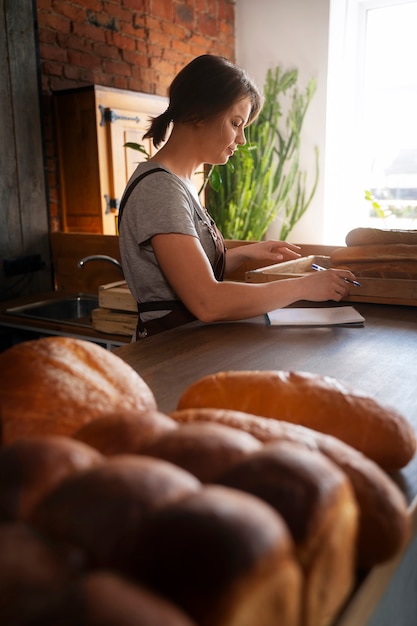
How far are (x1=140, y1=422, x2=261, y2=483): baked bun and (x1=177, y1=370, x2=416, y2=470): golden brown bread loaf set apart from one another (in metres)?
0.20

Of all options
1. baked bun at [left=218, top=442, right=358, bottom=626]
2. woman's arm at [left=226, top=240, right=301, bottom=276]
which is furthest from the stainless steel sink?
baked bun at [left=218, top=442, right=358, bottom=626]

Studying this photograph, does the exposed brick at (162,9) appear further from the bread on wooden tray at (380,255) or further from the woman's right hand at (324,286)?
the woman's right hand at (324,286)

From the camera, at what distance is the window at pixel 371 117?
4793mm

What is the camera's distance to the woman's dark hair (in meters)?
1.67

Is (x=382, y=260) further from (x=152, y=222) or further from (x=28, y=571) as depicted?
(x=28, y=571)

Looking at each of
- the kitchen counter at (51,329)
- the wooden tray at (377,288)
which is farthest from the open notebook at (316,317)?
the kitchen counter at (51,329)

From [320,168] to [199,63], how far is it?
348 centimetres

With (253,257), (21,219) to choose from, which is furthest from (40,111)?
(253,257)

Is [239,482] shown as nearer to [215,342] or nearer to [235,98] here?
[215,342]

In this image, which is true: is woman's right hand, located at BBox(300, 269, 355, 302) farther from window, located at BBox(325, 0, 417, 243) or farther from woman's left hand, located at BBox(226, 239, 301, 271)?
window, located at BBox(325, 0, 417, 243)

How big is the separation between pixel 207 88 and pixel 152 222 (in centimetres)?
49

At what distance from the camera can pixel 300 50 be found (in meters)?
4.84

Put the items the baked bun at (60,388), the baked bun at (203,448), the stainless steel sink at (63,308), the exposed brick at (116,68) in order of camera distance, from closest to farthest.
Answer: the baked bun at (203,448) < the baked bun at (60,388) < the stainless steel sink at (63,308) < the exposed brick at (116,68)

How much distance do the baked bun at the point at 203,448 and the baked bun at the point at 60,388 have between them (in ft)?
0.38
